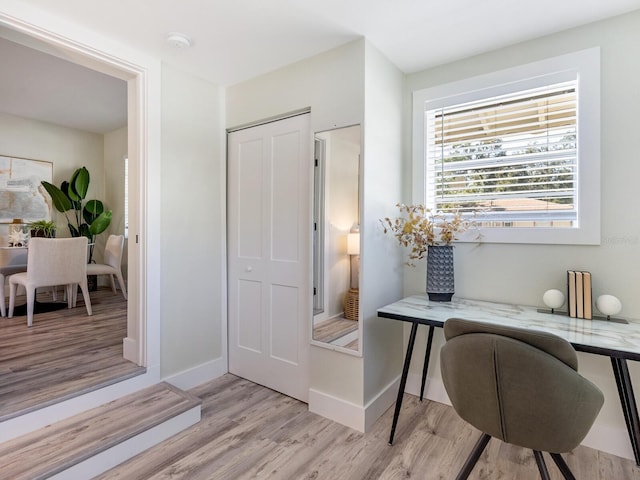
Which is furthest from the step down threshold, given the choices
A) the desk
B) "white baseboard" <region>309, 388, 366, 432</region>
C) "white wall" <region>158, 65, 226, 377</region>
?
the desk

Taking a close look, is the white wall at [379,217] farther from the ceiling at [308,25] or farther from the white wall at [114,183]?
the white wall at [114,183]

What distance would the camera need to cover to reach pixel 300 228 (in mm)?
2426

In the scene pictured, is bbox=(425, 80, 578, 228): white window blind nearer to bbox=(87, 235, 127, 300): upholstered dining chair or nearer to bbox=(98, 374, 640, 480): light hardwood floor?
bbox=(98, 374, 640, 480): light hardwood floor

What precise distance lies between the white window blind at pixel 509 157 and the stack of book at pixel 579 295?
0.33 metres

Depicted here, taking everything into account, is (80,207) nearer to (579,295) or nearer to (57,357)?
(57,357)

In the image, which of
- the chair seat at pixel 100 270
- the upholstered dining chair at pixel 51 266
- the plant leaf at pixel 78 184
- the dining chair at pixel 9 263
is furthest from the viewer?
the plant leaf at pixel 78 184

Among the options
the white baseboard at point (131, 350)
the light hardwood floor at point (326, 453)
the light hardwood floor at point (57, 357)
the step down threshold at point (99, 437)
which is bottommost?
the light hardwood floor at point (326, 453)

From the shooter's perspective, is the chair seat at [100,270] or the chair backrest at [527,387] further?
the chair seat at [100,270]

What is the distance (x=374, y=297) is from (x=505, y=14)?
1.75 m

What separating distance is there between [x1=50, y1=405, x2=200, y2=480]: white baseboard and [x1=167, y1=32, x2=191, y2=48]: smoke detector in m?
2.25

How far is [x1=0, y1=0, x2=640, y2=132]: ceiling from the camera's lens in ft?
5.94

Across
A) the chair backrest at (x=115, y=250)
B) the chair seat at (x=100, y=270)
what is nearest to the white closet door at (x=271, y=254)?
the chair seat at (x=100, y=270)

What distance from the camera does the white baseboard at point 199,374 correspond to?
8.28 ft

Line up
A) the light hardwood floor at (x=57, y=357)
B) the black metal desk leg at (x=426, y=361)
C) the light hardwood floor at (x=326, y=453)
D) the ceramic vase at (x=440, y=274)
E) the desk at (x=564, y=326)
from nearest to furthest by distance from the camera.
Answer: the desk at (x=564, y=326), the light hardwood floor at (x=326, y=453), the light hardwood floor at (x=57, y=357), the ceramic vase at (x=440, y=274), the black metal desk leg at (x=426, y=361)
